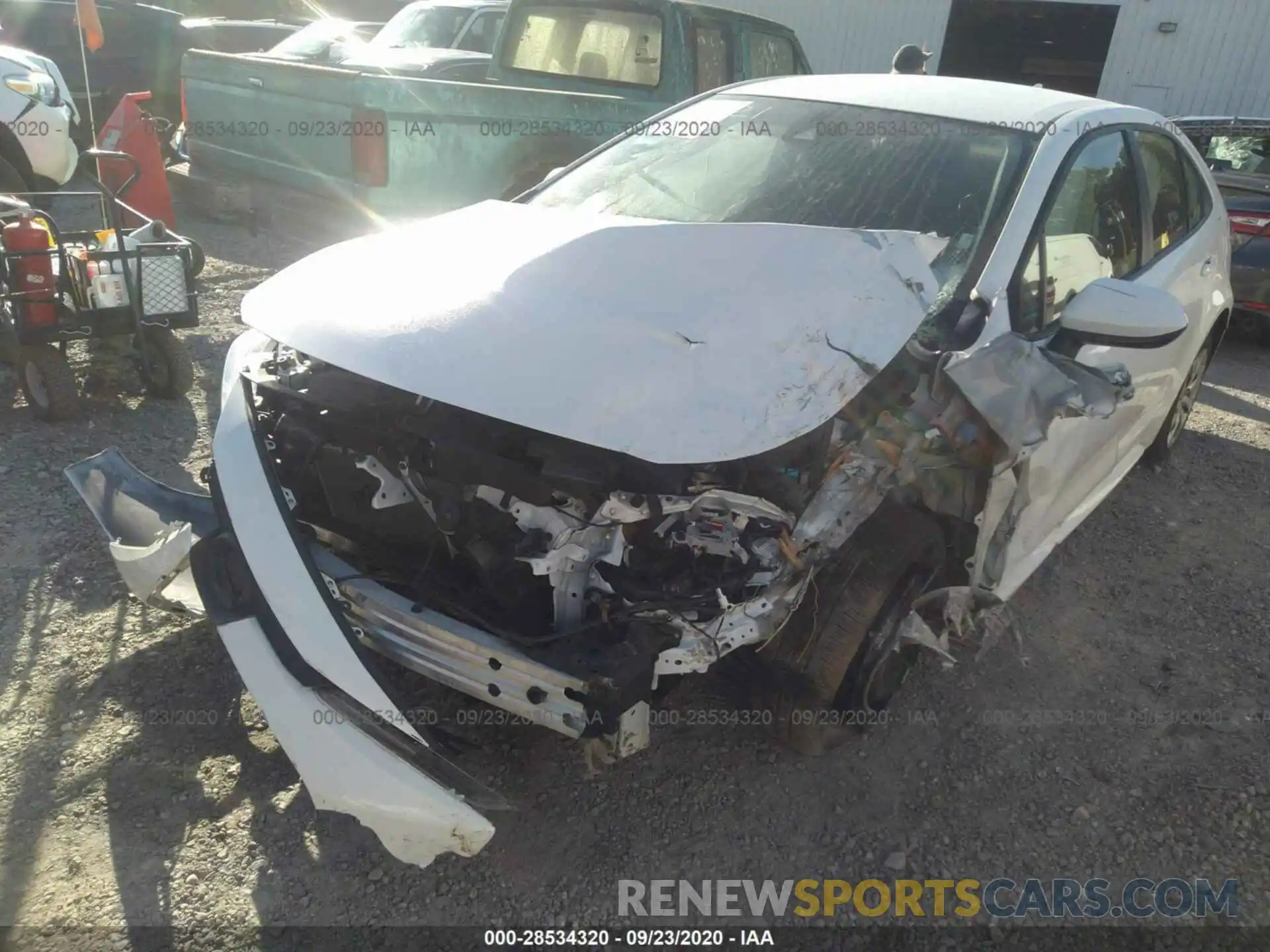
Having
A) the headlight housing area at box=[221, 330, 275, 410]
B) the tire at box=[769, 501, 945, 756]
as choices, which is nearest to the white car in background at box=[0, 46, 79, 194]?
the headlight housing area at box=[221, 330, 275, 410]

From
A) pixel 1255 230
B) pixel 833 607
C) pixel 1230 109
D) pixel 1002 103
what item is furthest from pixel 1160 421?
pixel 1230 109

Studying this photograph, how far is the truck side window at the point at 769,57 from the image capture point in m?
6.66

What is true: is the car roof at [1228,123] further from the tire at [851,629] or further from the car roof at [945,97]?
the tire at [851,629]

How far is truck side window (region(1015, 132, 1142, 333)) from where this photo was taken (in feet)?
9.09

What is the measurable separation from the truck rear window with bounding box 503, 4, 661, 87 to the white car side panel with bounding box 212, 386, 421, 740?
4.95m

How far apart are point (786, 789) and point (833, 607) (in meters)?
0.55

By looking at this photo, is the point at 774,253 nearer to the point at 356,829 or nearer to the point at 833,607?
the point at 833,607

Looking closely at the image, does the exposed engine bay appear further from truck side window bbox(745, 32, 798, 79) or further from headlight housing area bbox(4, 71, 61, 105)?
headlight housing area bbox(4, 71, 61, 105)

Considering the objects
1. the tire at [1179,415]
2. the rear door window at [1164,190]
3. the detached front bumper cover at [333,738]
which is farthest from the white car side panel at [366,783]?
the tire at [1179,415]

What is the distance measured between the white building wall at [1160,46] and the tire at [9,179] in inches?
436

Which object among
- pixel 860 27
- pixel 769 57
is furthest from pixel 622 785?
pixel 860 27

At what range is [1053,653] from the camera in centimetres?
321

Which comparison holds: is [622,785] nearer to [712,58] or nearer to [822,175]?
[822,175]

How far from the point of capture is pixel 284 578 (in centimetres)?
210
